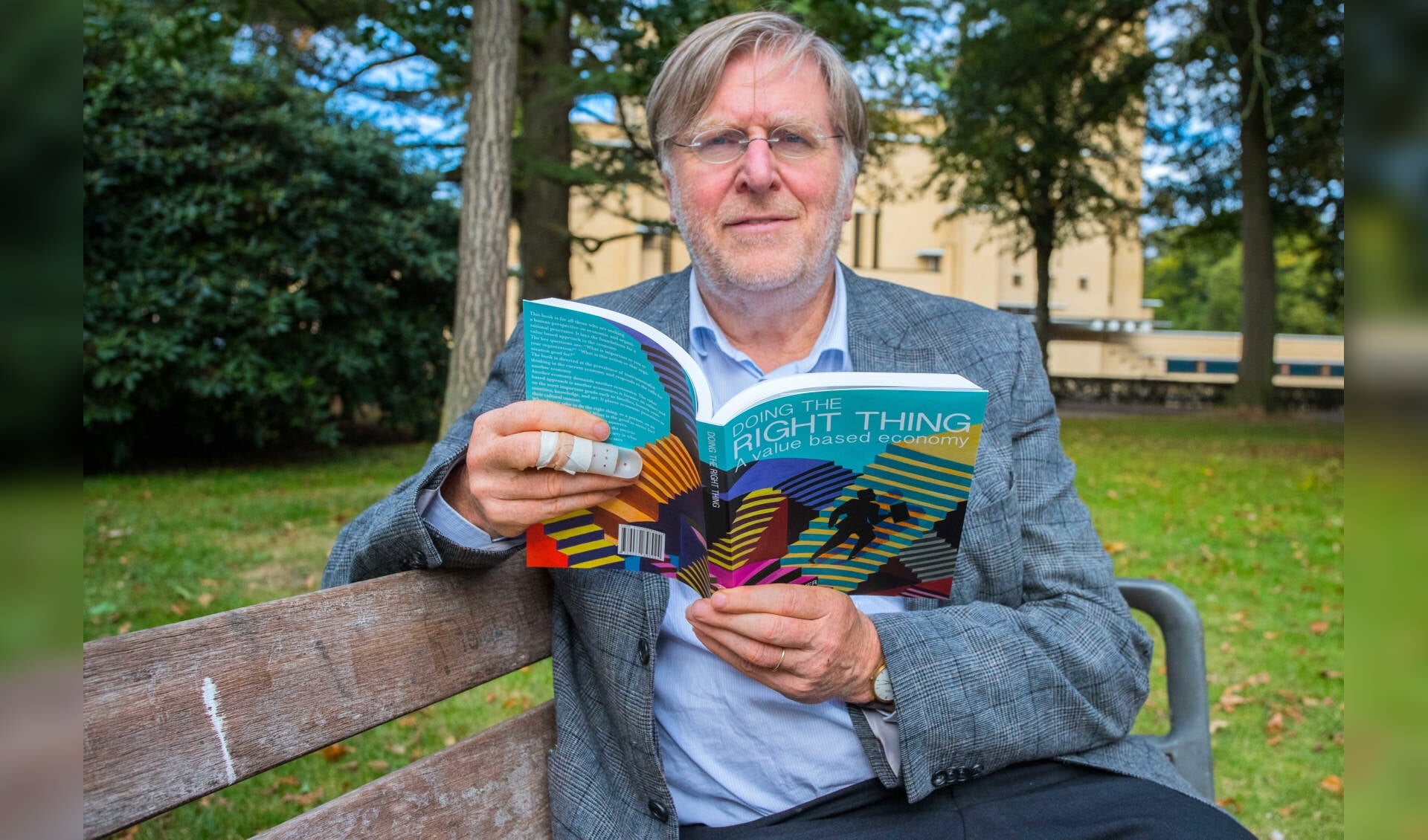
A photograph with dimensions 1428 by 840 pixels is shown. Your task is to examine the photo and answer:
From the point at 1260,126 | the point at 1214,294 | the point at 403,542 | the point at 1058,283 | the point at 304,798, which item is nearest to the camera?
the point at 403,542

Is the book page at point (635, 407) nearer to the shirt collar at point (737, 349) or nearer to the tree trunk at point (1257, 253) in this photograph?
the shirt collar at point (737, 349)

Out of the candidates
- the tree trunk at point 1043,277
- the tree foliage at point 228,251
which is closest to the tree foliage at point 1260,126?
the tree trunk at point 1043,277

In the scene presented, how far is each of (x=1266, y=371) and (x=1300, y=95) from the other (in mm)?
4744

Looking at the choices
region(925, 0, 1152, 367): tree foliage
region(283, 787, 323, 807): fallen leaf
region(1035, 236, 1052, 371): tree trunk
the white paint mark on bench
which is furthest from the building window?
the white paint mark on bench

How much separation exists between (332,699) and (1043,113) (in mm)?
21386

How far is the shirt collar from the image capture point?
2227 mm

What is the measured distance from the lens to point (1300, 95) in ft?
56.5

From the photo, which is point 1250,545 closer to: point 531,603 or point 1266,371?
point 531,603

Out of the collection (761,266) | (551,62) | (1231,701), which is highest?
(551,62)

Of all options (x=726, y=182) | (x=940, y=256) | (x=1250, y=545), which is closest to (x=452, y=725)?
(x=726, y=182)

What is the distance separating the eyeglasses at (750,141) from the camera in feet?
7.11

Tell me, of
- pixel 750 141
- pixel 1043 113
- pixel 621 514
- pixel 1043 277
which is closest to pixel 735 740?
pixel 621 514

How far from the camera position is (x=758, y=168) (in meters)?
2.13

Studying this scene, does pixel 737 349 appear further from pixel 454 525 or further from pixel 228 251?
pixel 228 251
